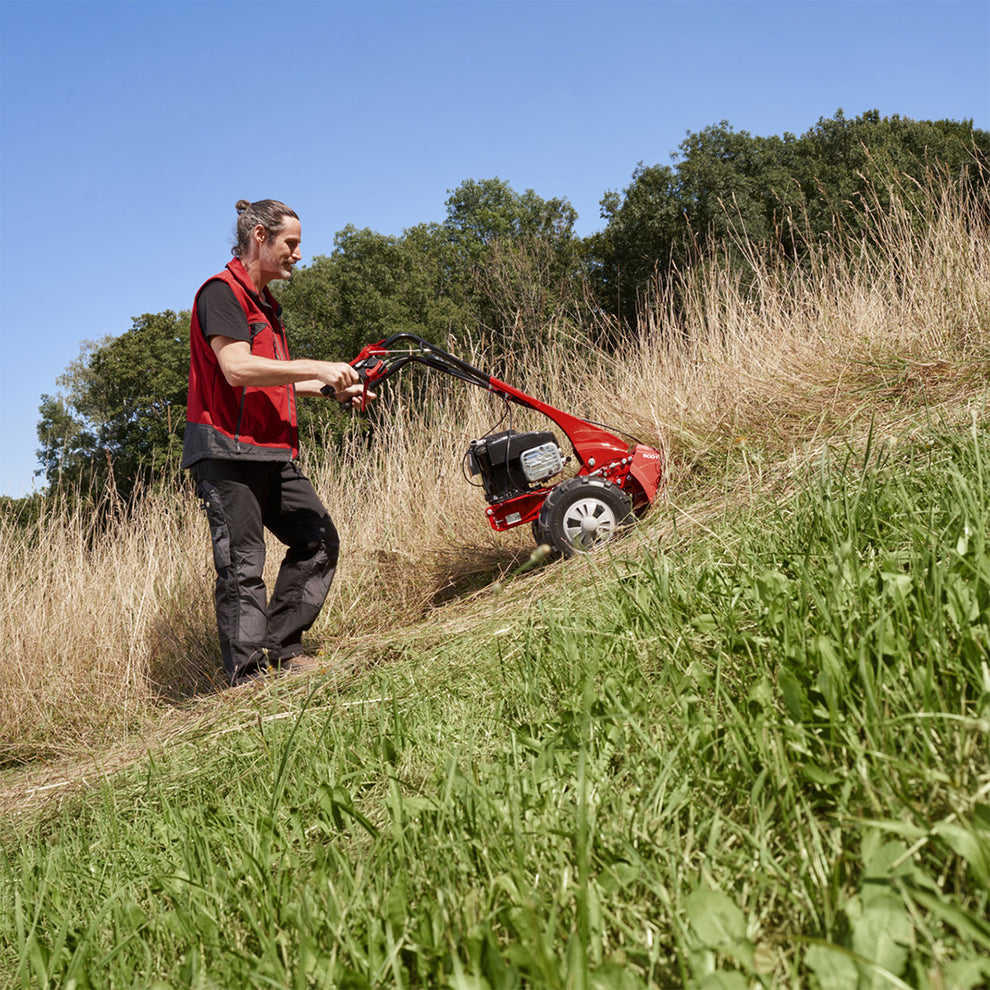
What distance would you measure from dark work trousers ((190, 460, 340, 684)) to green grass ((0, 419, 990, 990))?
1583 millimetres

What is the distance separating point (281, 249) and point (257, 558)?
1.53 meters

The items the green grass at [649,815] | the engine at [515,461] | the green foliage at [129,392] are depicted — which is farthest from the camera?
the green foliage at [129,392]

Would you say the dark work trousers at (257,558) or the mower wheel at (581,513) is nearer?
the dark work trousers at (257,558)

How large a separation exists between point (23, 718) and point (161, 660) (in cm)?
84

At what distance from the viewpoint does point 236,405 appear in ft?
13.2

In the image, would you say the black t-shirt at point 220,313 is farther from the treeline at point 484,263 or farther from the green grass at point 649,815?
the treeline at point 484,263

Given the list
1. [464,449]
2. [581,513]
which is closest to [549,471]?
[581,513]

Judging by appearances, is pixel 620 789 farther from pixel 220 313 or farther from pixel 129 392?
pixel 129 392

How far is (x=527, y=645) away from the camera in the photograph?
2.33 metres

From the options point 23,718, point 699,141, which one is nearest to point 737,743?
point 23,718

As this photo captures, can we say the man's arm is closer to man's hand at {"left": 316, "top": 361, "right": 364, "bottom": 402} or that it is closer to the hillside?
man's hand at {"left": 316, "top": 361, "right": 364, "bottom": 402}

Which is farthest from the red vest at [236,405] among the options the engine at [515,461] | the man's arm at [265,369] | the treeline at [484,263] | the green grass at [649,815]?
the treeline at [484,263]

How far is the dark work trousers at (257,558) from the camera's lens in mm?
4020

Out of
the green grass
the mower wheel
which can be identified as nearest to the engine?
the mower wheel
